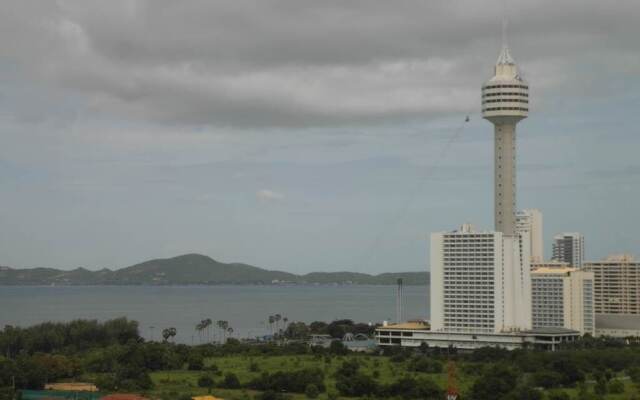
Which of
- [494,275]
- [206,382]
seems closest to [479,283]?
[494,275]

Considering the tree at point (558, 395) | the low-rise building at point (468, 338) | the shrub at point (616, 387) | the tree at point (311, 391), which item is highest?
the low-rise building at point (468, 338)

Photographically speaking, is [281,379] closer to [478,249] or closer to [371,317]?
[478,249]

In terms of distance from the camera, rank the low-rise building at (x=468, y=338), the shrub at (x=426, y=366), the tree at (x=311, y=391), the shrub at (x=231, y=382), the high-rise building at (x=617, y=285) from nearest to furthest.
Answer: the tree at (x=311, y=391) → the shrub at (x=231, y=382) → the shrub at (x=426, y=366) → the low-rise building at (x=468, y=338) → the high-rise building at (x=617, y=285)

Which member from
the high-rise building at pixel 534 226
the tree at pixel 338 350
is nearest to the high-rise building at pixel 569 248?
the high-rise building at pixel 534 226

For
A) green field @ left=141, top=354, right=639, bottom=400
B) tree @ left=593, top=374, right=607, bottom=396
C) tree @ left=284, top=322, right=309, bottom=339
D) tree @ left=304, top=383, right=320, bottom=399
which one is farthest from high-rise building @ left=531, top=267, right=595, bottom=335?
tree @ left=304, top=383, right=320, bottom=399

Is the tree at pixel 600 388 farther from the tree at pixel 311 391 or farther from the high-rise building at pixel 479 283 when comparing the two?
the high-rise building at pixel 479 283

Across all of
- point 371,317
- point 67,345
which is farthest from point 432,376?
point 371,317
